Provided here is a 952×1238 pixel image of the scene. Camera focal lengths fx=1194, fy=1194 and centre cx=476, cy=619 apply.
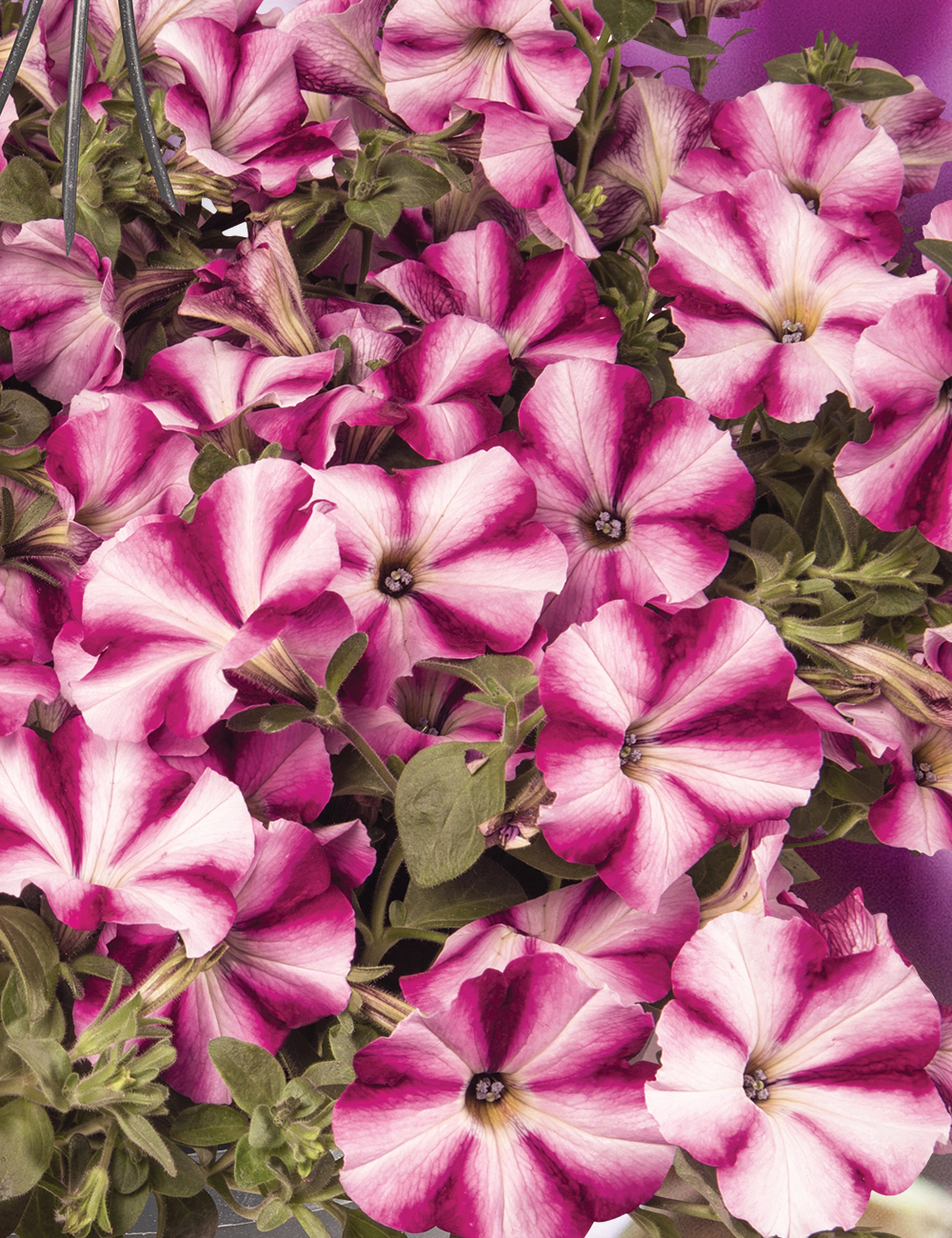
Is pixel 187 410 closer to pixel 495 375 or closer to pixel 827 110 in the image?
pixel 495 375

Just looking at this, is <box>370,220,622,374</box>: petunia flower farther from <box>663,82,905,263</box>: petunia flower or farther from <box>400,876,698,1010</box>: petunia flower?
<box>400,876,698,1010</box>: petunia flower

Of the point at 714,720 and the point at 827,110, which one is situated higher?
the point at 827,110

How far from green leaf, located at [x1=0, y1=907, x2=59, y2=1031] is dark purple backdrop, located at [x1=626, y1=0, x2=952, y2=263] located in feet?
1.57

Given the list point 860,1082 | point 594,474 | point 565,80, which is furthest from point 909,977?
point 565,80

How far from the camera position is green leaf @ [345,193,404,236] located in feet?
1.40

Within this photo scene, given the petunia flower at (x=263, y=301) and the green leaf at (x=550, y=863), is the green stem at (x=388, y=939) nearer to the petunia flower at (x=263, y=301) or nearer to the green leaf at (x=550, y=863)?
the green leaf at (x=550, y=863)

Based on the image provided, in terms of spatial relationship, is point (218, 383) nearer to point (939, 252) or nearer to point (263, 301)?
point (263, 301)

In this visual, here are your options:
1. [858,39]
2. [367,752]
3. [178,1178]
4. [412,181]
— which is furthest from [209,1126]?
[858,39]

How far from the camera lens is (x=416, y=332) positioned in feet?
1.46

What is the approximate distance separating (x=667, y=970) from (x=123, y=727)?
6.9 inches

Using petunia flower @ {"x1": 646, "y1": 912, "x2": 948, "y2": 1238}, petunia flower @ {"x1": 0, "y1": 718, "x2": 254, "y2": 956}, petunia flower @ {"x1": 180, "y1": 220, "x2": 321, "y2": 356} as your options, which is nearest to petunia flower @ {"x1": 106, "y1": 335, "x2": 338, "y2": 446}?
petunia flower @ {"x1": 180, "y1": 220, "x2": 321, "y2": 356}

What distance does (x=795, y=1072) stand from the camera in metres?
0.34

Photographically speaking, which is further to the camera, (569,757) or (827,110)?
(827,110)

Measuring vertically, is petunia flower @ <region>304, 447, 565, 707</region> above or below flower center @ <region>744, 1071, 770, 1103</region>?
above
